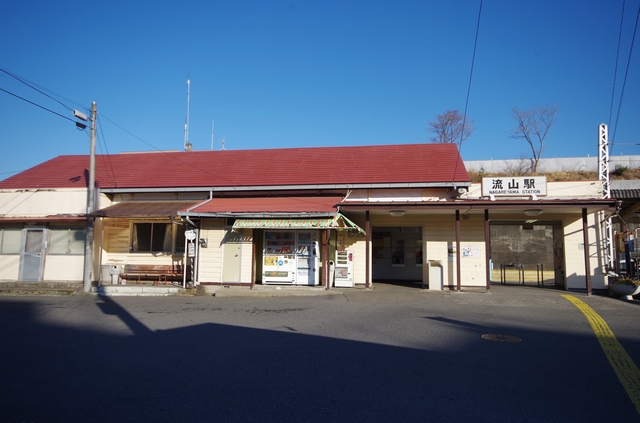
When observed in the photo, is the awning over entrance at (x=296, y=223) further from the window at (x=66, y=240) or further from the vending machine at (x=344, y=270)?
the window at (x=66, y=240)

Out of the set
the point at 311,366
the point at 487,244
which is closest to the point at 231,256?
the point at 487,244

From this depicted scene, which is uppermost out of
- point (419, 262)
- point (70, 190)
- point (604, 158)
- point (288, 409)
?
point (604, 158)

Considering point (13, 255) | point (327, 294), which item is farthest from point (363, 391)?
point (13, 255)

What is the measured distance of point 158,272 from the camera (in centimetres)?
1827

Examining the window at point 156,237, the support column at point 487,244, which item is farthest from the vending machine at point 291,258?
the support column at point 487,244

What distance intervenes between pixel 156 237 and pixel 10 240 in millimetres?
6069

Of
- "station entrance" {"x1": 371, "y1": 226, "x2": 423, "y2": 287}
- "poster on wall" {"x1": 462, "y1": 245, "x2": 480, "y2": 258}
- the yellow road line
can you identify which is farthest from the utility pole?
the yellow road line

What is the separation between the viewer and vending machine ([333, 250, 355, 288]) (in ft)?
57.4

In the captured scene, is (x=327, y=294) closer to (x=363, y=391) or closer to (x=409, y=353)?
(x=409, y=353)

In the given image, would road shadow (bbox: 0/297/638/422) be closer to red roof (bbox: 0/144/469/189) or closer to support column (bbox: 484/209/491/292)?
support column (bbox: 484/209/491/292)

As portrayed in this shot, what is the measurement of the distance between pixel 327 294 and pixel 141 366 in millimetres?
9351

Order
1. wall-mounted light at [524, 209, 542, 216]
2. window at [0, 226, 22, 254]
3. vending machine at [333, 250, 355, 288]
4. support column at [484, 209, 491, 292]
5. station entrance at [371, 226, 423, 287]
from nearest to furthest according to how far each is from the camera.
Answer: wall-mounted light at [524, 209, 542, 216]
support column at [484, 209, 491, 292]
vending machine at [333, 250, 355, 288]
window at [0, 226, 22, 254]
station entrance at [371, 226, 423, 287]

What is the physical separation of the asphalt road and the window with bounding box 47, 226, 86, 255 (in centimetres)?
677

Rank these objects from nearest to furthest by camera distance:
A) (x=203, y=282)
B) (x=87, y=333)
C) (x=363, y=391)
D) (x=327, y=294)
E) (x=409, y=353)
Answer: (x=363, y=391) → (x=409, y=353) → (x=87, y=333) → (x=327, y=294) → (x=203, y=282)
